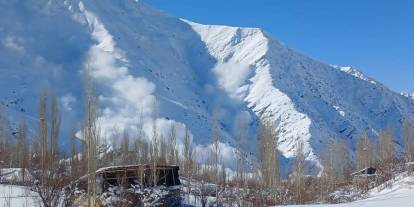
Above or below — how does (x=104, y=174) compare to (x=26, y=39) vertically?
below

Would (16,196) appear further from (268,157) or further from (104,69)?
(104,69)

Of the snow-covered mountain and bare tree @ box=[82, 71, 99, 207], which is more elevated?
the snow-covered mountain

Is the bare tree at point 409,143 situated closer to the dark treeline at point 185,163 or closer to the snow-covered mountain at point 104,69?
the dark treeline at point 185,163

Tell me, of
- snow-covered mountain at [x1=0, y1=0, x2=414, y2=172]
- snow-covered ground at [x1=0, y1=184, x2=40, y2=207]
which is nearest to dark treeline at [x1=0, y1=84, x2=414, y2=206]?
snow-covered ground at [x1=0, y1=184, x2=40, y2=207]

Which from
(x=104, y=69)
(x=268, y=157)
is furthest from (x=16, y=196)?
(x=104, y=69)

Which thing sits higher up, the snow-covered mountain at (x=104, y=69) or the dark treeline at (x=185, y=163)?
the snow-covered mountain at (x=104, y=69)

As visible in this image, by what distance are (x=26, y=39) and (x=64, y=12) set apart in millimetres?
17051

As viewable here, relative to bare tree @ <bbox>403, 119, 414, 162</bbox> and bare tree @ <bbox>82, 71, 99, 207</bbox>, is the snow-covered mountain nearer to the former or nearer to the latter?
bare tree @ <bbox>403, 119, 414, 162</bbox>

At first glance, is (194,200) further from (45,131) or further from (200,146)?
(200,146)

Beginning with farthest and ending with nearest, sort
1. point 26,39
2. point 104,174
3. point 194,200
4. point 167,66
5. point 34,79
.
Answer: point 167,66 → point 26,39 → point 34,79 → point 194,200 → point 104,174

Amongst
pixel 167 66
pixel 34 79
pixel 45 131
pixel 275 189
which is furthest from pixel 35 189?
pixel 167 66

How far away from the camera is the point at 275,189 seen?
33.5m

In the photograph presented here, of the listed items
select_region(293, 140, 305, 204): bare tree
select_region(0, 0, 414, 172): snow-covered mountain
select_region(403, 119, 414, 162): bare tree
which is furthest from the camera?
select_region(0, 0, 414, 172): snow-covered mountain

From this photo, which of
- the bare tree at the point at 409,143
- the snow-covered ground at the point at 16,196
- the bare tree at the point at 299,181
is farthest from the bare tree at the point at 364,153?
the snow-covered ground at the point at 16,196
